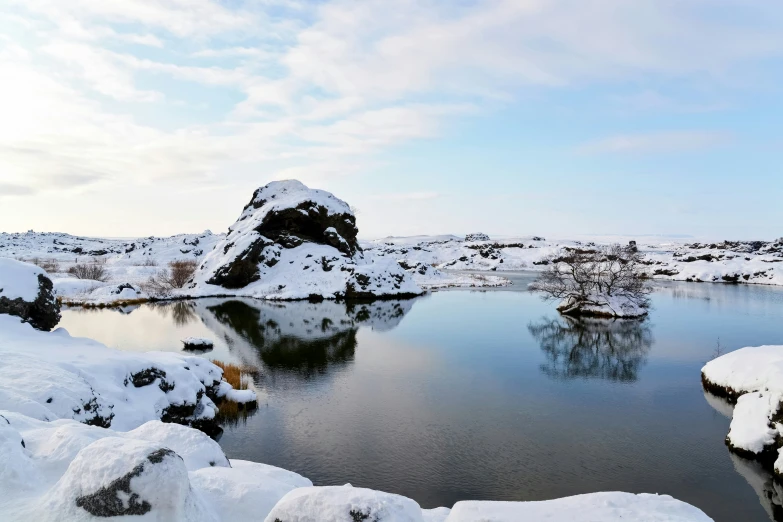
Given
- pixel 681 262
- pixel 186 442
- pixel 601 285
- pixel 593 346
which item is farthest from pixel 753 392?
pixel 681 262

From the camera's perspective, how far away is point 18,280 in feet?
61.9

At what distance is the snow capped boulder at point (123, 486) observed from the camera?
18.2 ft

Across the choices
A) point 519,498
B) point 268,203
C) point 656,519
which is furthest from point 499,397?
point 268,203

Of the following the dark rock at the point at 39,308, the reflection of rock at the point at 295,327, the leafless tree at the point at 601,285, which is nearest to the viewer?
the dark rock at the point at 39,308

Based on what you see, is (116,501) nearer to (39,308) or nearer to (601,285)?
(39,308)

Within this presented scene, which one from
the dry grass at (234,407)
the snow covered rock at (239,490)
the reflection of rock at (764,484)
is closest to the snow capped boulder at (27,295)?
the dry grass at (234,407)

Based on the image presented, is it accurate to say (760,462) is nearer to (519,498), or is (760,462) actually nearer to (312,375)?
(519,498)

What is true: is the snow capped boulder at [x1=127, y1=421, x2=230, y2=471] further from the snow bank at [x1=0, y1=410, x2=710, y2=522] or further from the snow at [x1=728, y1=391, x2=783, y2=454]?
the snow at [x1=728, y1=391, x2=783, y2=454]

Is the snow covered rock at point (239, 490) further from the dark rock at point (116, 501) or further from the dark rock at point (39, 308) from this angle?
the dark rock at point (39, 308)

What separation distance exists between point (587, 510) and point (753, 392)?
43.3 ft

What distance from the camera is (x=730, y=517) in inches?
447

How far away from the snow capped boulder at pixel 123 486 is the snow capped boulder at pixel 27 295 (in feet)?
52.7

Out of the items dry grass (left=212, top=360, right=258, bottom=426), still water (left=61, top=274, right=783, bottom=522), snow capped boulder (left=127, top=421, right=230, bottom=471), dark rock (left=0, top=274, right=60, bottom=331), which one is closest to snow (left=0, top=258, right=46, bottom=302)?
dark rock (left=0, top=274, right=60, bottom=331)

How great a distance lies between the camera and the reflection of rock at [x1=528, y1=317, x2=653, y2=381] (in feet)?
80.0
